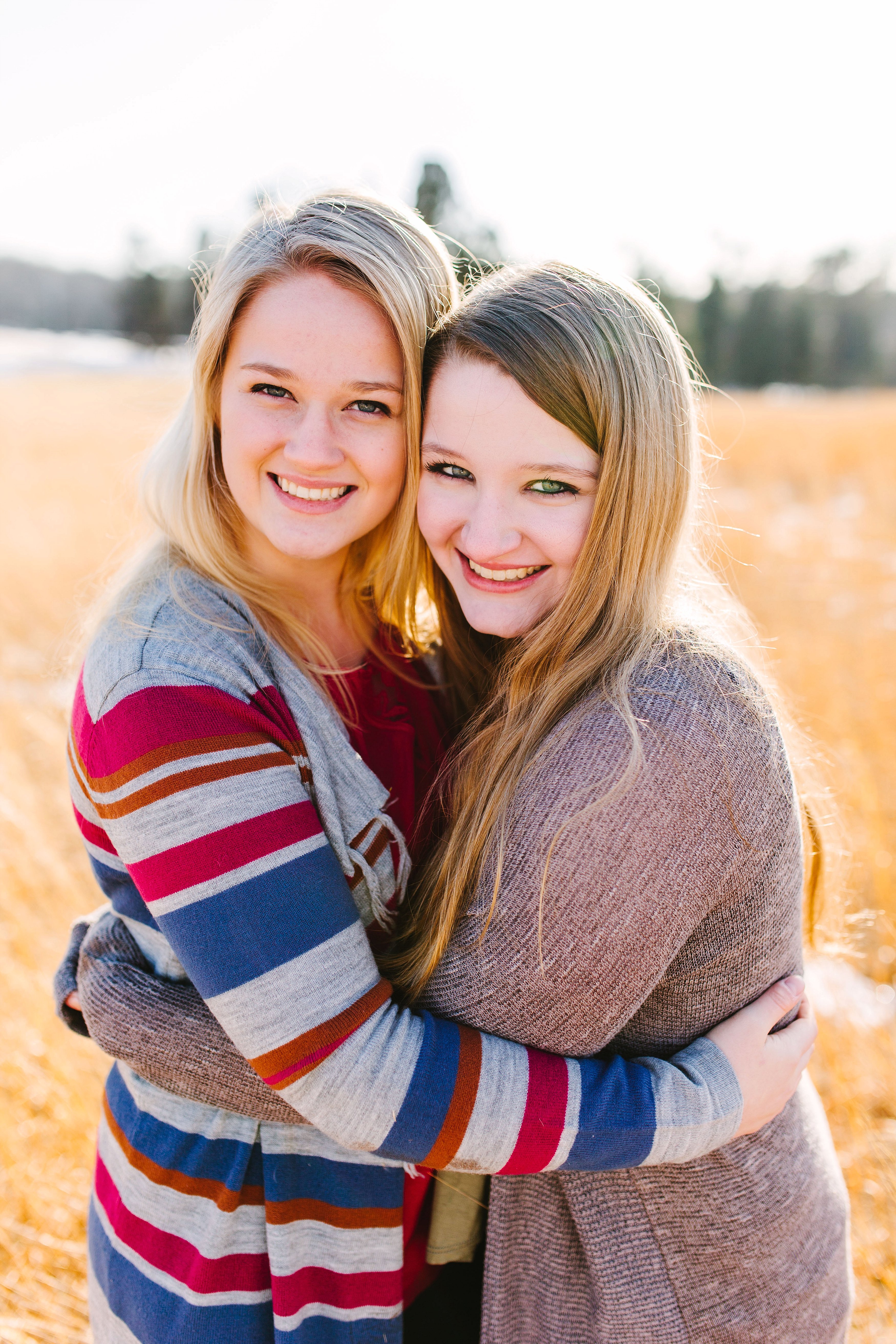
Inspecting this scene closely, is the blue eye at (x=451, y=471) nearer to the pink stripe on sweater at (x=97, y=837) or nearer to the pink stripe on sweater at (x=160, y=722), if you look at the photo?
the pink stripe on sweater at (x=160, y=722)

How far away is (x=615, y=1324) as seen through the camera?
4.05 feet

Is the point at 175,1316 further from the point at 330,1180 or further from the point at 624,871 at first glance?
the point at 624,871

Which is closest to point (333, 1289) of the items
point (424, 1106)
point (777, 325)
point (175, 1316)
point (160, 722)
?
point (175, 1316)

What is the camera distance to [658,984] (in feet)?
4.04

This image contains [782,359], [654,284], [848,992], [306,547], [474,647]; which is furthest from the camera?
[782,359]

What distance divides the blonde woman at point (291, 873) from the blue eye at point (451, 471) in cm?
7

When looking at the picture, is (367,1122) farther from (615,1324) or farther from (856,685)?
→ (856,685)

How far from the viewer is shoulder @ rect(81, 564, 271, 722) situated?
1145 millimetres

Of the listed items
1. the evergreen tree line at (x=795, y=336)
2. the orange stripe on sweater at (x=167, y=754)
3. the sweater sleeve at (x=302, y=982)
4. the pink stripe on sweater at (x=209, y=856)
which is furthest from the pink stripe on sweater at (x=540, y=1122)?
the evergreen tree line at (x=795, y=336)

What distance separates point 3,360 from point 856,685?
124 feet

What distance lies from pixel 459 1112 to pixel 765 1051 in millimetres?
488

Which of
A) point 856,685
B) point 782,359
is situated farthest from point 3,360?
point 856,685

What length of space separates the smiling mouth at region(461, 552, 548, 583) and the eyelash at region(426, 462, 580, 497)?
0.13 metres

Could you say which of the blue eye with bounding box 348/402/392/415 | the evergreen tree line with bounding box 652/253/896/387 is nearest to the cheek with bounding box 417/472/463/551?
the blue eye with bounding box 348/402/392/415
